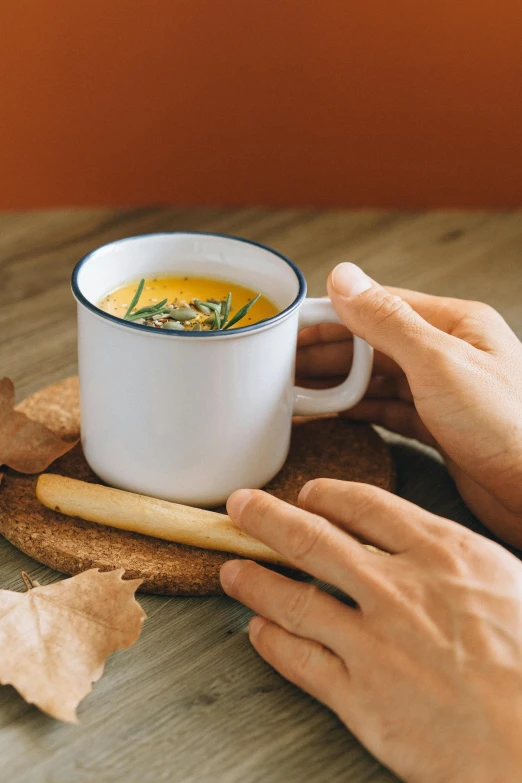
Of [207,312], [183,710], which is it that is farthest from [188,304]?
[183,710]

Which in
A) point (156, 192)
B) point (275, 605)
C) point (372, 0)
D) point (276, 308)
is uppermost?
point (372, 0)

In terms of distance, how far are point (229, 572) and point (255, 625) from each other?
0.16 ft

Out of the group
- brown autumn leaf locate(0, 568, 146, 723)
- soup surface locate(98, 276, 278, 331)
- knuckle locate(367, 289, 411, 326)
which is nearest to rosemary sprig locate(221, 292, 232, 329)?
soup surface locate(98, 276, 278, 331)

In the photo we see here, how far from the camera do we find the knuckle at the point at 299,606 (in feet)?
2.21

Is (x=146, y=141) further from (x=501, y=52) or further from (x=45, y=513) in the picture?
(x=45, y=513)

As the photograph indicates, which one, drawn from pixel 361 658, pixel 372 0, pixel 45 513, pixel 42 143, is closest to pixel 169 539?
pixel 45 513

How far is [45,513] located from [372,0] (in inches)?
41.7

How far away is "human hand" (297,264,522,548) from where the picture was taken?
2.60 feet

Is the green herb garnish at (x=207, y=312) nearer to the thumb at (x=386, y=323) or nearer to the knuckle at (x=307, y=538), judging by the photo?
the thumb at (x=386, y=323)

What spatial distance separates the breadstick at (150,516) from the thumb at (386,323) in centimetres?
21

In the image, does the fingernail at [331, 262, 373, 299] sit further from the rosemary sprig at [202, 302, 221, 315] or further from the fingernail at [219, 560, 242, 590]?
the fingernail at [219, 560, 242, 590]

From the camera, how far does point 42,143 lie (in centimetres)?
153

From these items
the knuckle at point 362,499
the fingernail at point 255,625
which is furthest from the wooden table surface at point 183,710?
the knuckle at point 362,499

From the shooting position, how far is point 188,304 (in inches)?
33.4
